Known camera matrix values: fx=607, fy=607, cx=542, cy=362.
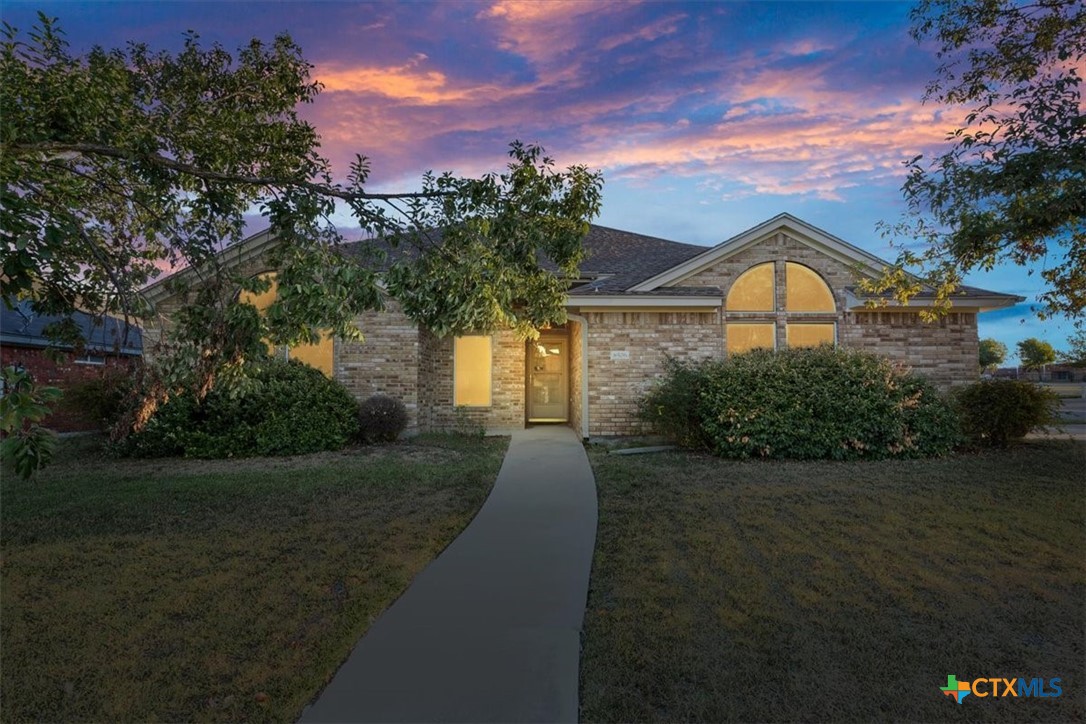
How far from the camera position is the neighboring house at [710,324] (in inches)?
526

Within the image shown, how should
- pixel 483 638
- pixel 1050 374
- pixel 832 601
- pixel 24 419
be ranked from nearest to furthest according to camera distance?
pixel 24 419 → pixel 483 638 → pixel 832 601 → pixel 1050 374

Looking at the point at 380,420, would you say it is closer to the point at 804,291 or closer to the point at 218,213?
the point at 218,213

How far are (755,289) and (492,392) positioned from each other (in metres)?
6.67

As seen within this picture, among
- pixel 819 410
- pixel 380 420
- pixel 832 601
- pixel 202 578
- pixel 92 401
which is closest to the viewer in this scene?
pixel 832 601

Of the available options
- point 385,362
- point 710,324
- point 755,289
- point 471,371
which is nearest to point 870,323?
point 755,289

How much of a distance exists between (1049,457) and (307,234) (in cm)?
1247

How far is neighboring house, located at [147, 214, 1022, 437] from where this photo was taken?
13352 mm

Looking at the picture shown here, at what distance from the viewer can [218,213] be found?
629cm

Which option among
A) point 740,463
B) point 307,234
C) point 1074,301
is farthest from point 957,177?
point 307,234

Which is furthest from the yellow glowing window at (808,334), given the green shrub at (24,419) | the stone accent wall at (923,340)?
the green shrub at (24,419)

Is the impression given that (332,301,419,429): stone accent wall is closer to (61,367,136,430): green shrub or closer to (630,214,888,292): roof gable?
(61,367,136,430): green shrub

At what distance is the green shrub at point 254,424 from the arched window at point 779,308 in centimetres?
883

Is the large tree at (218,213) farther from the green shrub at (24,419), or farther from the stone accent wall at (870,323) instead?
the stone accent wall at (870,323)

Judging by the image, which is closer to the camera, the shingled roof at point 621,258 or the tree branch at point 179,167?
the tree branch at point 179,167
